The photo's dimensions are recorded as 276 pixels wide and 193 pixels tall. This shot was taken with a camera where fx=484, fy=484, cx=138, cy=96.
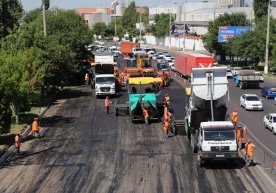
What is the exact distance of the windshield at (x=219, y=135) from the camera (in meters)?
23.3

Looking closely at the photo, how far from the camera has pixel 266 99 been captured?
153 ft

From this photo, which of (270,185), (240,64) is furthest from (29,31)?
(240,64)

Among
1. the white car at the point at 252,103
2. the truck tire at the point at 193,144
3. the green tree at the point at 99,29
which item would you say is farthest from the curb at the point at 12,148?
the green tree at the point at 99,29

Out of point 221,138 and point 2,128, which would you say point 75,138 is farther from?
point 221,138

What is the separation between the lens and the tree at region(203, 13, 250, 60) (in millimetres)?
87812

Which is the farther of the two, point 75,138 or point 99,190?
point 75,138

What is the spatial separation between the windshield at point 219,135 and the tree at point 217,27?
210 ft

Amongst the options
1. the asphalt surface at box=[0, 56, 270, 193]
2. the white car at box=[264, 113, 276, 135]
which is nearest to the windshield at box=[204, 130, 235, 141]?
the asphalt surface at box=[0, 56, 270, 193]

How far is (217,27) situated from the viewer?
288 ft

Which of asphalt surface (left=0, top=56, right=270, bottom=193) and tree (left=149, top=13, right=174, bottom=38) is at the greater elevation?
tree (left=149, top=13, right=174, bottom=38)

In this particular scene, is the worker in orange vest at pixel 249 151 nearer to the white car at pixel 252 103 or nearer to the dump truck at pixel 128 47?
the white car at pixel 252 103

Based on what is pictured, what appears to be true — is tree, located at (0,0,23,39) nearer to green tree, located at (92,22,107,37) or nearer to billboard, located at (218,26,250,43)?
billboard, located at (218,26,250,43)

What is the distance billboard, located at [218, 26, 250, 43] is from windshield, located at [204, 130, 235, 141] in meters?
61.5

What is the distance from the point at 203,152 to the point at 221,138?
1.11 m
